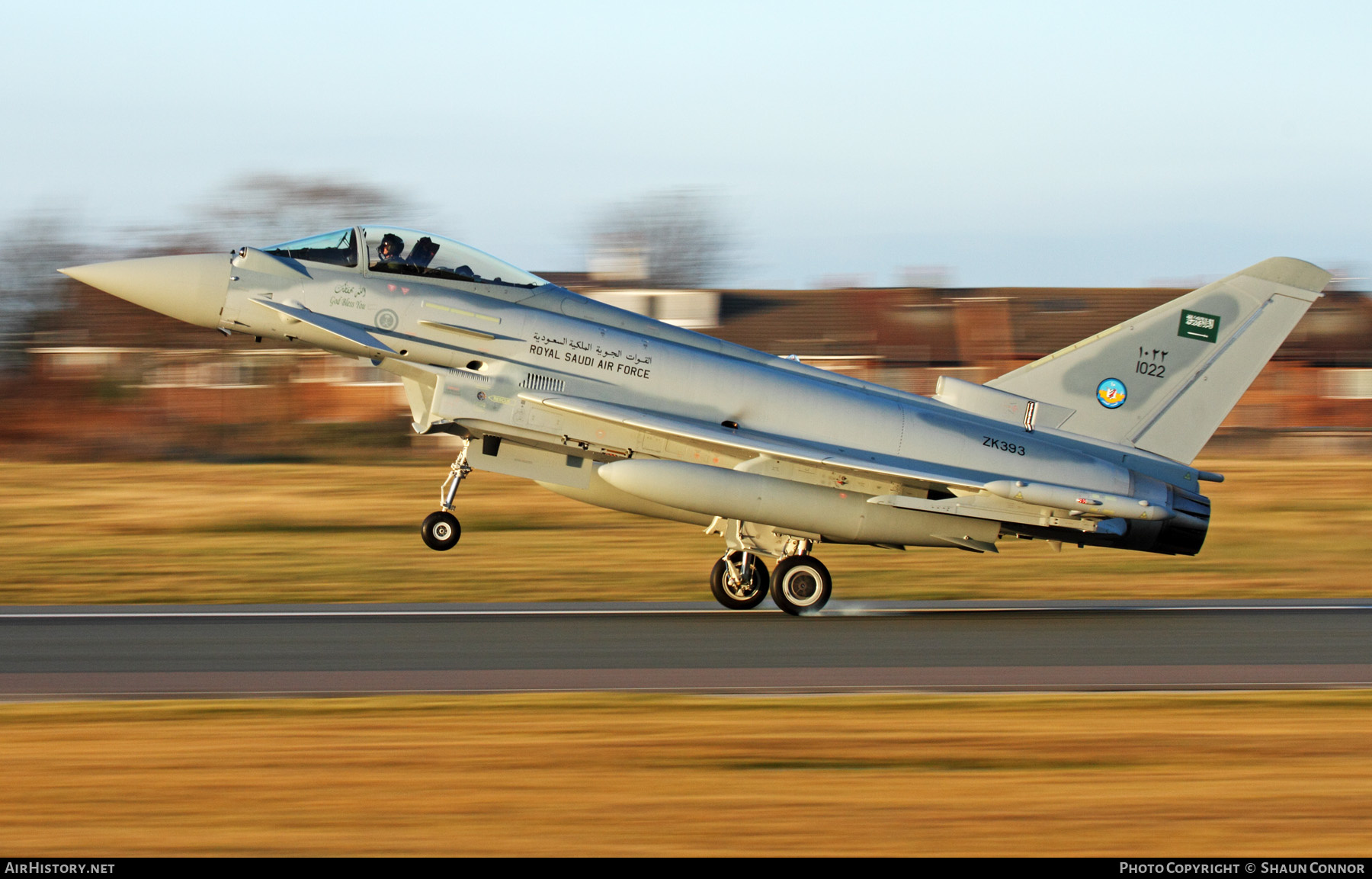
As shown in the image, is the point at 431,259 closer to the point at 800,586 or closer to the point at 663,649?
the point at 663,649

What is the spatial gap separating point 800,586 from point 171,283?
7.74 meters

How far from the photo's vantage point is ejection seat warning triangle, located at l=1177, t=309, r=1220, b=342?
15.7 metres

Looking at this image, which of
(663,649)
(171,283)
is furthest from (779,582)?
(171,283)

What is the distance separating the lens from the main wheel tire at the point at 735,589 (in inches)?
621

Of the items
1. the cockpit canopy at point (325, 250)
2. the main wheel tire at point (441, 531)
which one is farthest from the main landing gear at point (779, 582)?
the cockpit canopy at point (325, 250)

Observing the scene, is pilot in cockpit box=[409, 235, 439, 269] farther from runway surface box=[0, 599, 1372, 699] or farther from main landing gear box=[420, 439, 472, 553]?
runway surface box=[0, 599, 1372, 699]

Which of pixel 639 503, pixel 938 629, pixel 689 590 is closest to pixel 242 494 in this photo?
pixel 689 590

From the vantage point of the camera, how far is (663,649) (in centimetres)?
1269

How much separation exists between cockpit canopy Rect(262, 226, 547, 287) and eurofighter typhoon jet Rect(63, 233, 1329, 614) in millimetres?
22

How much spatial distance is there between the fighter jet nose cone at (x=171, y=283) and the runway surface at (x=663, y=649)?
3377mm

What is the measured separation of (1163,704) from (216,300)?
10.3m

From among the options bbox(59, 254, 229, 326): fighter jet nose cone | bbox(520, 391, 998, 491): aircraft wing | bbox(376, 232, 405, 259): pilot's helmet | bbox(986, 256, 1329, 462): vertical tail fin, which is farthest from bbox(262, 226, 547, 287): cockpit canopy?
bbox(986, 256, 1329, 462): vertical tail fin

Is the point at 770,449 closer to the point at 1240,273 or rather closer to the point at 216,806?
the point at 1240,273

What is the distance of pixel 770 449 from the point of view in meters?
14.7
